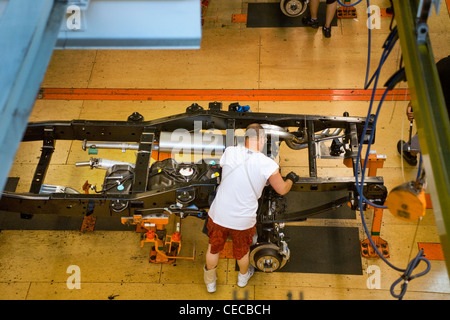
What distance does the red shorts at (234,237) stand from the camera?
415cm

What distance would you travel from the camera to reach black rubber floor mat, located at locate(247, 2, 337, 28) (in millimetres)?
7176

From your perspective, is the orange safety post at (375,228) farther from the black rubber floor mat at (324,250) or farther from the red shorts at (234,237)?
the red shorts at (234,237)

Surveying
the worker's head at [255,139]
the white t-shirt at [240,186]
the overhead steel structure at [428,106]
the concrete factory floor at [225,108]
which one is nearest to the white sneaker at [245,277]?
the concrete factory floor at [225,108]

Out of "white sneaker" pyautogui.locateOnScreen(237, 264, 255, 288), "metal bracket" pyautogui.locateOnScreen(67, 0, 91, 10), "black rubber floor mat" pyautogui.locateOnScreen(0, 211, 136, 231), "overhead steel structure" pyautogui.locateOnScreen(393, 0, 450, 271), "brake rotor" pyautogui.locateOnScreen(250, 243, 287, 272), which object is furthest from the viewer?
"black rubber floor mat" pyautogui.locateOnScreen(0, 211, 136, 231)

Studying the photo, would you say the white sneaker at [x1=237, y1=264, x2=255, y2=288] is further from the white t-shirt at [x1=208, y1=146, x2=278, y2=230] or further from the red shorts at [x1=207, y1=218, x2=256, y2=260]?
the white t-shirt at [x1=208, y1=146, x2=278, y2=230]

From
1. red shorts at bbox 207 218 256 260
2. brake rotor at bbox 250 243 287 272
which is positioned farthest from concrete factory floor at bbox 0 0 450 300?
red shorts at bbox 207 218 256 260

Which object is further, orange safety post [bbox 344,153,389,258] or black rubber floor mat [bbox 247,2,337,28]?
black rubber floor mat [bbox 247,2,337,28]

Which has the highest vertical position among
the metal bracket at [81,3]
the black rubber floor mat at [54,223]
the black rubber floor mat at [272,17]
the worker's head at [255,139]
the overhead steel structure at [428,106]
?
the black rubber floor mat at [272,17]

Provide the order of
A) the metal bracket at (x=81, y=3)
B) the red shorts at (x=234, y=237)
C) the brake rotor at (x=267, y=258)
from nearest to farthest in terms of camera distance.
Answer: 1. the metal bracket at (x=81, y=3)
2. the red shorts at (x=234, y=237)
3. the brake rotor at (x=267, y=258)

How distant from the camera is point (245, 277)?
4594 millimetres

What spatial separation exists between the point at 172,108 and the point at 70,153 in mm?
1372

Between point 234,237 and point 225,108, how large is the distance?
233 cm

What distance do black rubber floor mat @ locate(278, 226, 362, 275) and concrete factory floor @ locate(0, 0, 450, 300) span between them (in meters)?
0.07

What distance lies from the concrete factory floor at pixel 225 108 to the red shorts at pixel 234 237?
0.59 meters
